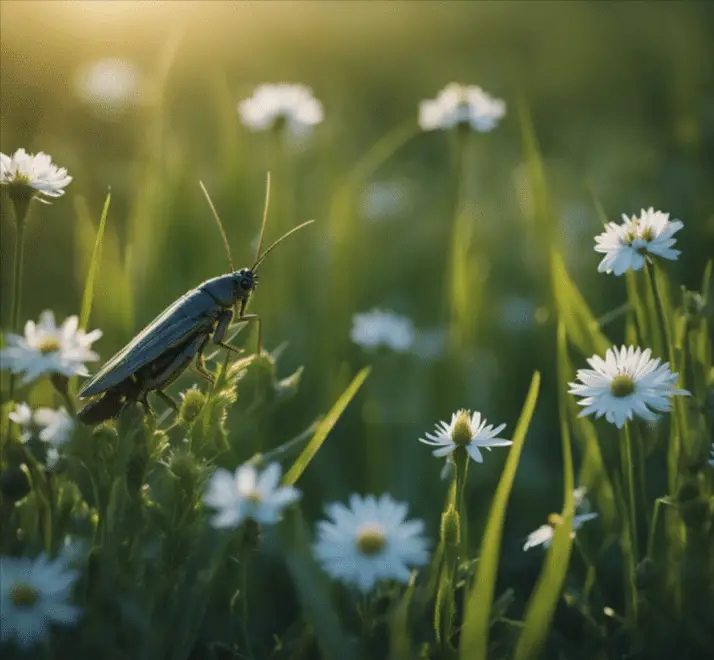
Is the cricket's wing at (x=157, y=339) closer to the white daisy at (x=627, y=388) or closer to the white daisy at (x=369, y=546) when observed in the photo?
the white daisy at (x=369, y=546)

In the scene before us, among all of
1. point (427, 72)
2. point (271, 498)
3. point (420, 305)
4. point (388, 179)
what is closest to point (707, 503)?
point (271, 498)

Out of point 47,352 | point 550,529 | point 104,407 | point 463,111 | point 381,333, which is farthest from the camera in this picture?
point 463,111

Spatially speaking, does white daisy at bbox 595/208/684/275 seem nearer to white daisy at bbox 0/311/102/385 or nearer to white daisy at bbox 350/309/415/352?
white daisy at bbox 0/311/102/385

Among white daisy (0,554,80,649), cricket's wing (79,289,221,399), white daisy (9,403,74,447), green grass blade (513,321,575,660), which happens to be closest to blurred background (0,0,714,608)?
cricket's wing (79,289,221,399)

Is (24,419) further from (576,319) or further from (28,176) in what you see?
(576,319)

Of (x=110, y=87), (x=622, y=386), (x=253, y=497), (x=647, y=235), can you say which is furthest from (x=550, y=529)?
(x=110, y=87)

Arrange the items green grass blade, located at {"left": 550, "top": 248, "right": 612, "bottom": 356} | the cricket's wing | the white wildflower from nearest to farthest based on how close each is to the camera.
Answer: the cricket's wing, green grass blade, located at {"left": 550, "top": 248, "right": 612, "bottom": 356}, the white wildflower

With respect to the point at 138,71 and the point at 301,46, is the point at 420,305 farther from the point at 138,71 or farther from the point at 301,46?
the point at 301,46
